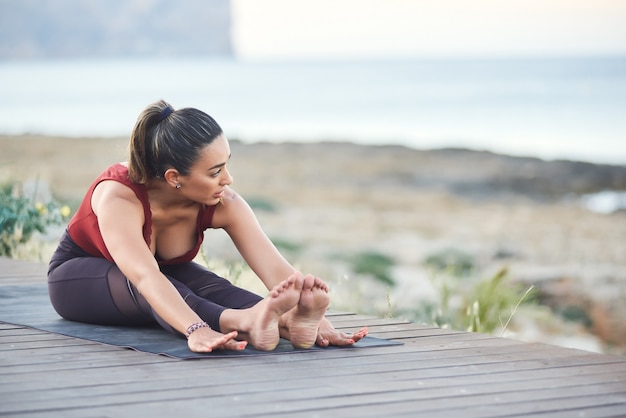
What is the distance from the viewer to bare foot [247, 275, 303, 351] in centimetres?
324

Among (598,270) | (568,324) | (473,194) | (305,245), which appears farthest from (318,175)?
(568,324)

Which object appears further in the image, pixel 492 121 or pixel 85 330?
pixel 492 121

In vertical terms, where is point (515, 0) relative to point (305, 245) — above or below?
above

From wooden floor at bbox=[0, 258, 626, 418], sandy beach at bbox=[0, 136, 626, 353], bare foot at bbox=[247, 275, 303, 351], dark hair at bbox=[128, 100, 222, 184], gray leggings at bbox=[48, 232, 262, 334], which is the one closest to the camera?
wooden floor at bbox=[0, 258, 626, 418]

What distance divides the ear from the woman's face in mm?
21

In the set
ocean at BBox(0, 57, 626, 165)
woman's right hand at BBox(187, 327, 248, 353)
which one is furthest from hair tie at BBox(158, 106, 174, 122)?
ocean at BBox(0, 57, 626, 165)

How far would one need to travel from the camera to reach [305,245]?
12.2 meters

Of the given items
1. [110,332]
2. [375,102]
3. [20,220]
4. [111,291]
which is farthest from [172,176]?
[375,102]

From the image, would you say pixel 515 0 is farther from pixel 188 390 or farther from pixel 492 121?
pixel 188 390

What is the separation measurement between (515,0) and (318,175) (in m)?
23.8

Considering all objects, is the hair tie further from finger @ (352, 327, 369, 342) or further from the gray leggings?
finger @ (352, 327, 369, 342)

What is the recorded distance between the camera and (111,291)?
379 cm

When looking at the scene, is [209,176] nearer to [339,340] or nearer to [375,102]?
[339,340]

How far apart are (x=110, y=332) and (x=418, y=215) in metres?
11.8
